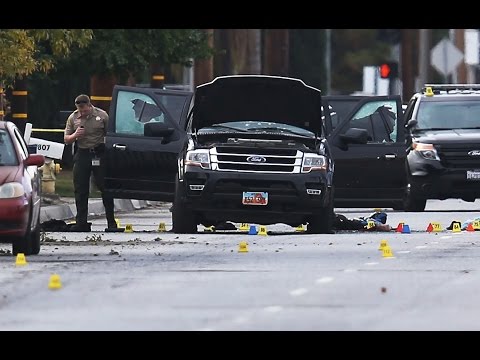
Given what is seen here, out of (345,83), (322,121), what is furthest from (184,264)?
(345,83)

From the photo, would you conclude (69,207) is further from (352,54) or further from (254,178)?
(352,54)

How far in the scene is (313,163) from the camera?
23297 millimetres

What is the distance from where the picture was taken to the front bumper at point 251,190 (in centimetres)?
2309

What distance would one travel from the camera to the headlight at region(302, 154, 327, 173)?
23234mm

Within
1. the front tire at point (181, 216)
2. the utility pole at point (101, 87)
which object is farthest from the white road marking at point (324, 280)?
the utility pole at point (101, 87)

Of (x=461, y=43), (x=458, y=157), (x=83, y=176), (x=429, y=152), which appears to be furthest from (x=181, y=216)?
(x=461, y=43)

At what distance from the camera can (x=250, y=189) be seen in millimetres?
23125

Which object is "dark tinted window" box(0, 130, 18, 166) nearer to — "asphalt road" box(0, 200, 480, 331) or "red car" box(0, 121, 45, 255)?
"red car" box(0, 121, 45, 255)

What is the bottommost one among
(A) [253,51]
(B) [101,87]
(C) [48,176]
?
(C) [48,176]

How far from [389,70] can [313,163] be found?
86.6 ft

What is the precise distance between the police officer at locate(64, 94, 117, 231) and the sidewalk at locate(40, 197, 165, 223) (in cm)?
284

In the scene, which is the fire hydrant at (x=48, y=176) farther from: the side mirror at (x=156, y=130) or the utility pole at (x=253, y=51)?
the utility pole at (x=253, y=51)
